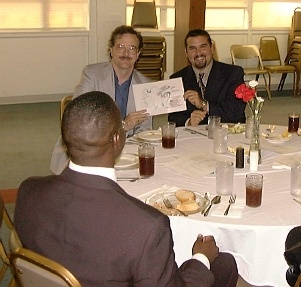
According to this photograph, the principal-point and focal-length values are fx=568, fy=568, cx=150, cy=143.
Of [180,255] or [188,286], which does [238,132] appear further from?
[188,286]

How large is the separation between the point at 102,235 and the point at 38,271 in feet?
0.70

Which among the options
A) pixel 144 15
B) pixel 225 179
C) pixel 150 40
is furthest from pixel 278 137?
pixel 144 15

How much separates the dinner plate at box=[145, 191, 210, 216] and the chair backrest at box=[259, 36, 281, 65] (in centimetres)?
714

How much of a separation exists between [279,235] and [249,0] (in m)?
7.72

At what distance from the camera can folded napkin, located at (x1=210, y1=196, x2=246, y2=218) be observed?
2326mm

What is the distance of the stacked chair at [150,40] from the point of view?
8281 mm

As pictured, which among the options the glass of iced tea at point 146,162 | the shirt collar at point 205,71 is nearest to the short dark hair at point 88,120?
the glass of iced tea at point 146,162

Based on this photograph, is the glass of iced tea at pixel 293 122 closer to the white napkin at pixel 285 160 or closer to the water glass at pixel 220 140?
the white napkin at pixel 285 160

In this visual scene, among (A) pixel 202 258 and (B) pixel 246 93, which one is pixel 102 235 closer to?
(A) pixel 202 258

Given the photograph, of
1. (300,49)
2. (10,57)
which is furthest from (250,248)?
(300,49)

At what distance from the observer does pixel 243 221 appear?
2273mm

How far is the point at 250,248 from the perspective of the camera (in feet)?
7.47

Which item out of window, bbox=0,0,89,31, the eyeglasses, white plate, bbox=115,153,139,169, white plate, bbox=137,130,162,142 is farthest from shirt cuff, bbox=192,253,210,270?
window, bbox=0,0,89,31

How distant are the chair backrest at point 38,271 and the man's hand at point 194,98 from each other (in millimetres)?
2193
